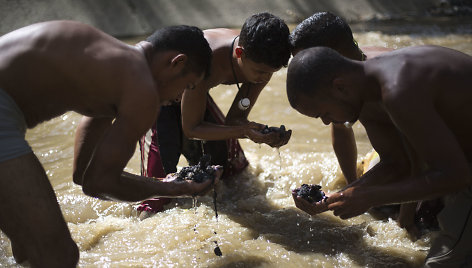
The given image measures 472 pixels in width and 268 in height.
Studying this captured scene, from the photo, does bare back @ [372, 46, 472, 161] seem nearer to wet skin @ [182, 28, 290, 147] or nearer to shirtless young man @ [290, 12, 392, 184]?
shirtless young man @ [290, 12, 392, 184]

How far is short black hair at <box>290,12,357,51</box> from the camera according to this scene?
3213 mm

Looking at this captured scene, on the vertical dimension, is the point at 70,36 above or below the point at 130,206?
above

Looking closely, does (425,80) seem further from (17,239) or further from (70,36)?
(17,239)

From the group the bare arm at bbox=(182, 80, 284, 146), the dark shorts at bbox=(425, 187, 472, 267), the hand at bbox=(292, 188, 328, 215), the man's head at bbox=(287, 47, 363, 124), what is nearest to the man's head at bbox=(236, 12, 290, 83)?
the bare arm at bbox=(182, 80, 284, 146)

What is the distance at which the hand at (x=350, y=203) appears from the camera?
250 centimetres

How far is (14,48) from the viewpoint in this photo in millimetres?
2381

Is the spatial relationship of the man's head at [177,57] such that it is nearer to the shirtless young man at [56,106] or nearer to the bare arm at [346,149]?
the shirtless young man at [56,106]

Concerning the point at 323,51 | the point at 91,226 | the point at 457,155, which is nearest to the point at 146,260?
the point at 91,226

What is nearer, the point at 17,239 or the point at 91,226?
the point at 17,239

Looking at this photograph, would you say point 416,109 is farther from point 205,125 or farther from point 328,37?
point 205,125

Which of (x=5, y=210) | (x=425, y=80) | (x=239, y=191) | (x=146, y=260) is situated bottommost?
(x=239, y=191)

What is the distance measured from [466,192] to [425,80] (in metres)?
0.65

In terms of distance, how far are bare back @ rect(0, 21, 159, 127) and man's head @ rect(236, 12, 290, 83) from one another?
0.98 m

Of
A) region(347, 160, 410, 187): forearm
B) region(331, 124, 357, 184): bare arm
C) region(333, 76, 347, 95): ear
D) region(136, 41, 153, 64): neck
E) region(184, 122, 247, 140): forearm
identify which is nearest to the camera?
region(333, 76, 347, 95): ear
